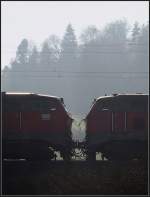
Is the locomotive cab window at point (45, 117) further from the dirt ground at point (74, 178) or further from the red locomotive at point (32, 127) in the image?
the dirt ground at point (74, 178)

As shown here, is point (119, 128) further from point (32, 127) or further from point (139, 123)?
point (32, 127)

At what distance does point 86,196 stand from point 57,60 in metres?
85.9

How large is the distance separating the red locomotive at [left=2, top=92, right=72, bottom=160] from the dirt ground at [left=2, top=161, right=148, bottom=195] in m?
0.47

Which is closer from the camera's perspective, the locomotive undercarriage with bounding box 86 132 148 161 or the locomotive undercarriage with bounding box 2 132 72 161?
the locomotive undercarriage with bounding box 2 132 72 161

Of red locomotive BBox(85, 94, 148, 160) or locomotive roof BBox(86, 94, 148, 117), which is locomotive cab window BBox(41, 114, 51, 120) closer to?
red locomotive BBox(85, 94, 148, 160)

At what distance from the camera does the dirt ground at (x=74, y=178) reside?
12.1 metres

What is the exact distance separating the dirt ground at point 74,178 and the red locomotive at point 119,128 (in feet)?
2.85

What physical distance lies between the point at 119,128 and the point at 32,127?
314cm

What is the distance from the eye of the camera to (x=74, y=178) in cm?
1302

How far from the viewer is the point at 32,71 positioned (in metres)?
94.7

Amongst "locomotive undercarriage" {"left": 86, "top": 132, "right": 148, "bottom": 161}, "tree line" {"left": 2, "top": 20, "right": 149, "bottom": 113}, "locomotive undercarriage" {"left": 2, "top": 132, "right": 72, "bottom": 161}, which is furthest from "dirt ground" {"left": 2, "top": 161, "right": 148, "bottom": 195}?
"tree line" {"left": 2, "top": 20, "right": 149, "bottom": 113}

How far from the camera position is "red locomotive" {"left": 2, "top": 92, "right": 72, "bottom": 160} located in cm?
1538

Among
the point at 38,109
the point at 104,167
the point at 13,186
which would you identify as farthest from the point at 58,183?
the point at 38,109

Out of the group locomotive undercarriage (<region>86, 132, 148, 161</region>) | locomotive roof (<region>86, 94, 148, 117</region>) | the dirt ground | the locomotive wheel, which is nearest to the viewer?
the dirt ground
